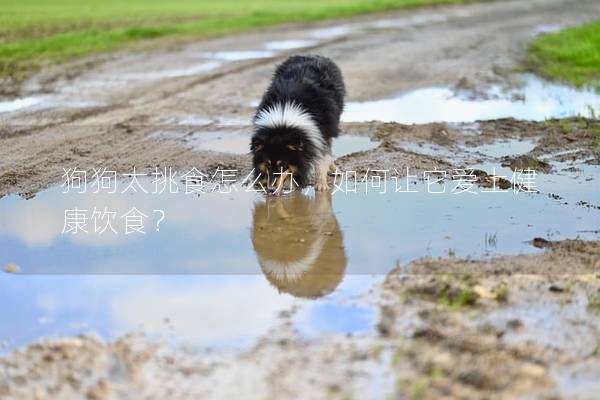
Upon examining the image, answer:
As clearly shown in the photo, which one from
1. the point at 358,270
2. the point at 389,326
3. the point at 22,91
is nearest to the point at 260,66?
the point at 22,91

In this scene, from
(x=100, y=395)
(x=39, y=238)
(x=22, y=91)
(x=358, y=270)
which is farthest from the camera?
(x=22, y=91)

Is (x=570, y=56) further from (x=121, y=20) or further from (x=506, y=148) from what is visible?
(x=121, y=20)

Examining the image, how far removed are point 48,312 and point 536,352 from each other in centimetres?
280

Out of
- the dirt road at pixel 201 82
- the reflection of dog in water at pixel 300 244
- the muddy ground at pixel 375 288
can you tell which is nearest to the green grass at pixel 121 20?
the dirt road at pixel 201 82

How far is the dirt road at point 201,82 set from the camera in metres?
8.75

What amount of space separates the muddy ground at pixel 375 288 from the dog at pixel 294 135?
717 mm

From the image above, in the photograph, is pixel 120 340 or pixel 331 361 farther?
pixel 120 340

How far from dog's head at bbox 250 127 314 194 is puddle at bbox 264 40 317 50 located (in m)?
9.90

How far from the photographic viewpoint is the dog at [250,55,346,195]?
24.0 ft

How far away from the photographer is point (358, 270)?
5.69m

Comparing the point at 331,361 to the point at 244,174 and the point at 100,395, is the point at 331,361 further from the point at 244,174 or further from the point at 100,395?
the point at 244,174

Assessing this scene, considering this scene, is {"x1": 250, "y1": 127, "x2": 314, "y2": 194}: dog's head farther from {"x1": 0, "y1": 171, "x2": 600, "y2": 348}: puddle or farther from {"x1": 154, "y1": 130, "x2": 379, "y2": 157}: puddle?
{"x1": 154, "y1": 130, "x2": 379, "y2": 157}: puddle

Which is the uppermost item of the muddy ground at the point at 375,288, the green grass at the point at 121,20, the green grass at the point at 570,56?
the green grass at the point at 121,20

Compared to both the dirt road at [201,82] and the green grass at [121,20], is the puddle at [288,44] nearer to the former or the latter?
the dirt road at [201,82]
